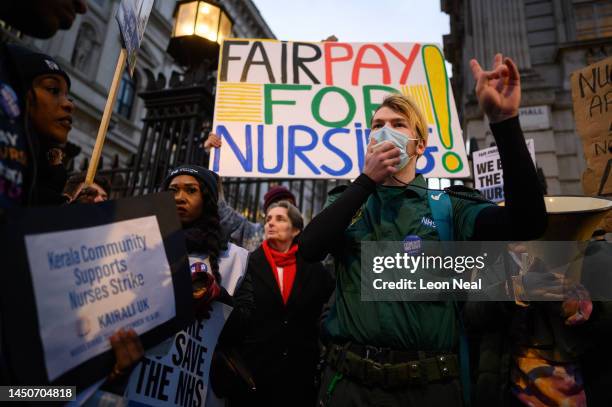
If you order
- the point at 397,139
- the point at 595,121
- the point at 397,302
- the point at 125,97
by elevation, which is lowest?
the point at 397,302

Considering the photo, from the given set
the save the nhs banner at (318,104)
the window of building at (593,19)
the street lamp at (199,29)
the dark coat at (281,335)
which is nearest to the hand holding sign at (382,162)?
the dark coat at (281,335)

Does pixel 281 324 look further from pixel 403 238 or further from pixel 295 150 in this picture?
pixel 295 150

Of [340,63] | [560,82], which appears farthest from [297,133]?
[560,82]

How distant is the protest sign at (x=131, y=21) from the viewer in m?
2.09

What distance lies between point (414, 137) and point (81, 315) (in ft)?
4.53

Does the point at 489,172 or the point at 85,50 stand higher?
the point at 85,50

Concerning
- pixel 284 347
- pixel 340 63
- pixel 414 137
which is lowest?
pixel 284 347

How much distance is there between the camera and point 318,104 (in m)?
3.59

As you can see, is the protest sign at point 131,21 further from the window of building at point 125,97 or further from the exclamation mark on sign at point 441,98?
the window of building at point 125,97

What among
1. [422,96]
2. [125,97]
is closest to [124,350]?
[422,96]

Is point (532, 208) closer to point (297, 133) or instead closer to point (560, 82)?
point (297, 133)

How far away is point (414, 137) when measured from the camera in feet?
5.54

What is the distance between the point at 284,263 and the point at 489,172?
2.61 metres

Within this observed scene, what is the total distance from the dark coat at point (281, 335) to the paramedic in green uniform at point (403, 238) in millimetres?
918
